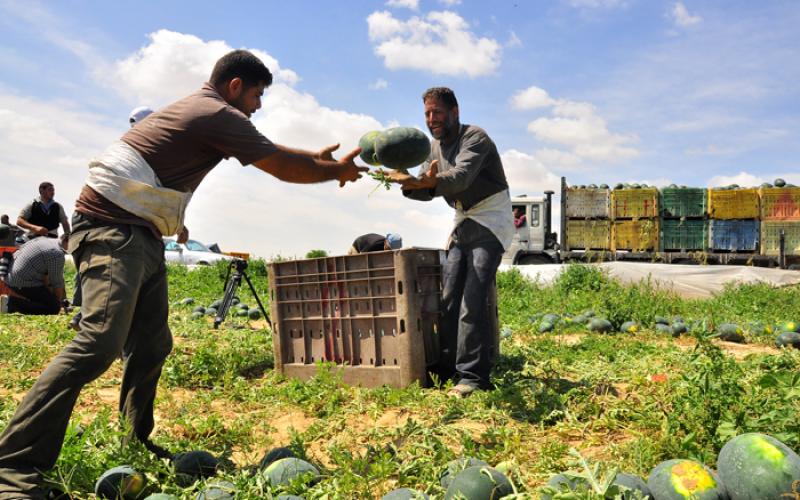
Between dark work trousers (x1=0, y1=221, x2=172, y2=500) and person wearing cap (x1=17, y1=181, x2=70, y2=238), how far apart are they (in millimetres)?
7196

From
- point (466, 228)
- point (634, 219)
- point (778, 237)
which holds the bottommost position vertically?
point (778, 237)

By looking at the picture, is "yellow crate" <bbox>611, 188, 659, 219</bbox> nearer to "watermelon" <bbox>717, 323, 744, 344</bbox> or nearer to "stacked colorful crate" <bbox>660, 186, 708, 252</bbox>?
"stacked colorful crate" <bbox>660, 186, 708, 252</bbox>

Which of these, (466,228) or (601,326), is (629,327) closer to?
(601,326)

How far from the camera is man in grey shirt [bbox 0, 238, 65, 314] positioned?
8539 millimetres

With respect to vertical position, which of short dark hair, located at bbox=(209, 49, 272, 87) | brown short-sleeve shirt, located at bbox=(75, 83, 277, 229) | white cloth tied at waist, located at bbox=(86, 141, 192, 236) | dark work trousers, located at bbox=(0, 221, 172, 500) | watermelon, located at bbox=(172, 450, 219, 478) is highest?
short dark hair, located at bbox=(209, 49, 272, 87)

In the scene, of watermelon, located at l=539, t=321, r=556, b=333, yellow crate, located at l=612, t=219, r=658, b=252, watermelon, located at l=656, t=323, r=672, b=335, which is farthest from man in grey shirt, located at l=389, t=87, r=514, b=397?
yellow crate, located at l=612, t=219, r=658, b=252

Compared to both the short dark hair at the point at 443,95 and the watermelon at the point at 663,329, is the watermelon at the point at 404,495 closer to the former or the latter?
the short dark hair at the point at 443,95

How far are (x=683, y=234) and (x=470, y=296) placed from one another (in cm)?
1412

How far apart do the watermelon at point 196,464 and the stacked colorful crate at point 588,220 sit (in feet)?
50.5

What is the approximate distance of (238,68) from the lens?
10.8ft

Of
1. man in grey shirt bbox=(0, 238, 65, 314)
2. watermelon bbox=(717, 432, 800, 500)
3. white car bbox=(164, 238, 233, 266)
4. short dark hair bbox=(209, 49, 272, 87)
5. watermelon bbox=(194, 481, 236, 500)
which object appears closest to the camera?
watermelon bbox=(717, 432, 800, 500)

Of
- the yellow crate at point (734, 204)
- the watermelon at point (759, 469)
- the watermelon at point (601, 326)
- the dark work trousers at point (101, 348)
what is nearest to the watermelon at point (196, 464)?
the dark work trousers at point (101, 348)

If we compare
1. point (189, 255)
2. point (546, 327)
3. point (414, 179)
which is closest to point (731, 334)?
point (546, 327)

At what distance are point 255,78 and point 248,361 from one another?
3584mm
